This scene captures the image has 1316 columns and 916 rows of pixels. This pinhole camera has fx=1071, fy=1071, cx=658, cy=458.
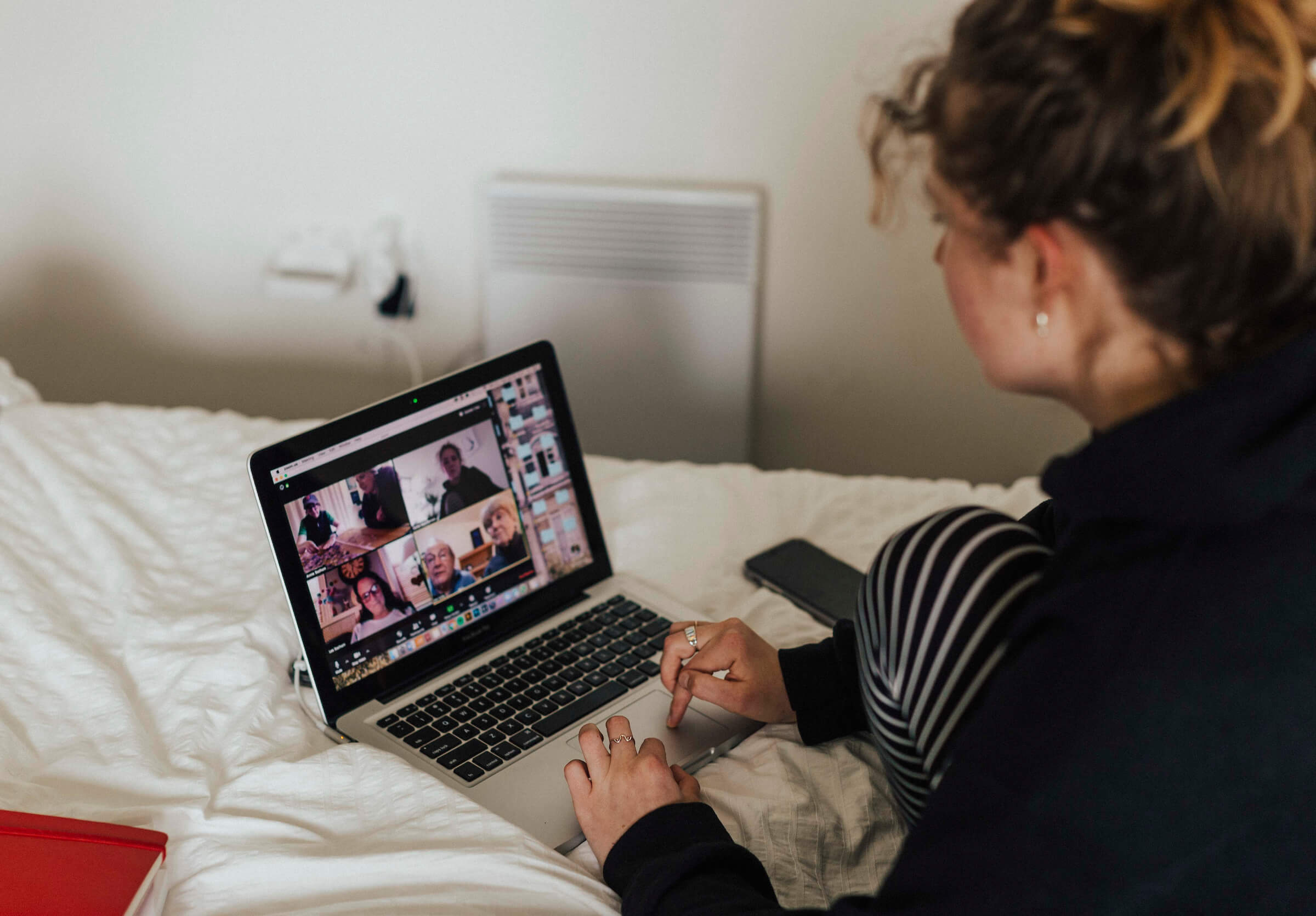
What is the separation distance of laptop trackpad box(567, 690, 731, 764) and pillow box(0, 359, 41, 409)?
0.97 meters

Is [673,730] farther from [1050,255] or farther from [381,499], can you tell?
[1050,255]

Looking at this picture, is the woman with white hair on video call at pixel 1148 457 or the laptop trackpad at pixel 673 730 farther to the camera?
the laptop trackpad at pixel 673 730

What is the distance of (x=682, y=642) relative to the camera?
0.90m

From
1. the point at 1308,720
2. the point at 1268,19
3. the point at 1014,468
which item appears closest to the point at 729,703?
the point at 1308,720

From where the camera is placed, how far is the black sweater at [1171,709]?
509 mm

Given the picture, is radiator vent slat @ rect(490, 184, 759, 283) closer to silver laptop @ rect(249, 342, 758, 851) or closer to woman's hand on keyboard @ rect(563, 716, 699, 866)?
silver laptop @ rect(249, 342, 758, 851)

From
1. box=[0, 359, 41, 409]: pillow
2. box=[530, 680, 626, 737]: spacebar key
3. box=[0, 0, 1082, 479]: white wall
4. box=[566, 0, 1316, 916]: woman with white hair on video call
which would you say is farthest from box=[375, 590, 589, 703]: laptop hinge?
box=[0, 0, 1082, 479]: white wall

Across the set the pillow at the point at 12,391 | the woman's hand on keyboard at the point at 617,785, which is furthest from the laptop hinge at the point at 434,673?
the pillow at the point at 12,391

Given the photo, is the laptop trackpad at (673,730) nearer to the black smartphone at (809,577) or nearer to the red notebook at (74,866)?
the black smartphone at (809,577)

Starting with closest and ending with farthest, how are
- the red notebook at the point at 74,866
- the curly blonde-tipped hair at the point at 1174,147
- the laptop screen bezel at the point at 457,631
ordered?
the curly blonde-tipped hair at the point at 1174,147 < the red notebook at the point at 74,866 < the laptop screen bezel at the point at 457,631

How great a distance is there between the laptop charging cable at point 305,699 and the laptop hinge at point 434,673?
45mm

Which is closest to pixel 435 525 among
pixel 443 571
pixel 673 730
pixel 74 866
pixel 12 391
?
pixel 443 571

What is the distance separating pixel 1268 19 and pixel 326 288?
1.62 m

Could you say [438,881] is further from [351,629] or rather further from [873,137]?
[873,137]
